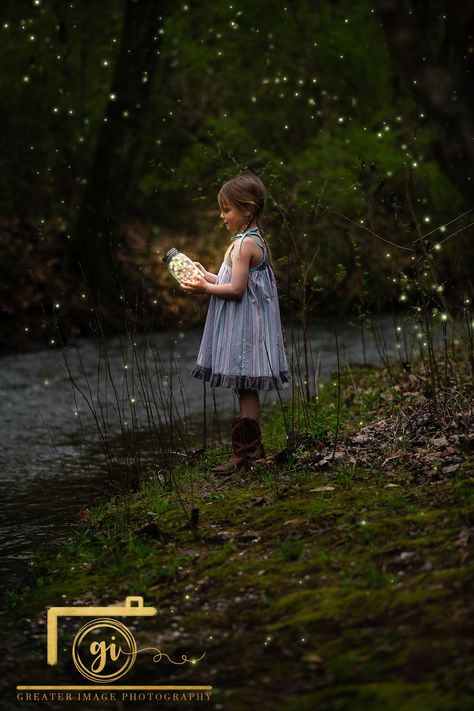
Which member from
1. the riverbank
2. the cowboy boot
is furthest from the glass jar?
the riverbank

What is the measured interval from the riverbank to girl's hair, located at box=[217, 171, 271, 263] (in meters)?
1.29

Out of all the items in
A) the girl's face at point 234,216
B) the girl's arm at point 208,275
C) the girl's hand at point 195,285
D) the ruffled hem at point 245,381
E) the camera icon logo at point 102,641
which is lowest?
the camera icon logo at point 102,641

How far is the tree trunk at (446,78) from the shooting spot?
3.23 metres

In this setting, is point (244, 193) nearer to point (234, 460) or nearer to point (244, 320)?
point (244, 320)

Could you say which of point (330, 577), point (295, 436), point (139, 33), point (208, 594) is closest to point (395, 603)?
point (330, 577)

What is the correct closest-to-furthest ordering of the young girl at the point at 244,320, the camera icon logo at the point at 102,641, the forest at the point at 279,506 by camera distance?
the forest at the point at 279,506 < the camera icon logo at the point at 102,641 < the young girl at the point at 244,320

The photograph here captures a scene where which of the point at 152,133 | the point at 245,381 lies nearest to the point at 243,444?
the point at 245,381

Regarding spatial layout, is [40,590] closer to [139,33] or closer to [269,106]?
[139,33]

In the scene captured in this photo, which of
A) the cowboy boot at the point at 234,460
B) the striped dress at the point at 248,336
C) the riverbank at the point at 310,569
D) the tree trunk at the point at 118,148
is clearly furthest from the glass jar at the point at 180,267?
the tree trunk at the point at 118,148

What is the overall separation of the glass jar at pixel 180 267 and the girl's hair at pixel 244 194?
1.28 feet

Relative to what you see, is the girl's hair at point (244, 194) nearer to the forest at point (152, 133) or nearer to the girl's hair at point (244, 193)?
the girl's hair at point (244, 193)

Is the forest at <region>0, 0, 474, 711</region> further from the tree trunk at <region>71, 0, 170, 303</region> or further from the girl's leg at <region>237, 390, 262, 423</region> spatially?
the tree trunk at <region>71, 0, 170, 303</region>

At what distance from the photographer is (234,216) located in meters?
5.40

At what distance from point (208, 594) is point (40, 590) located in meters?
0.79
